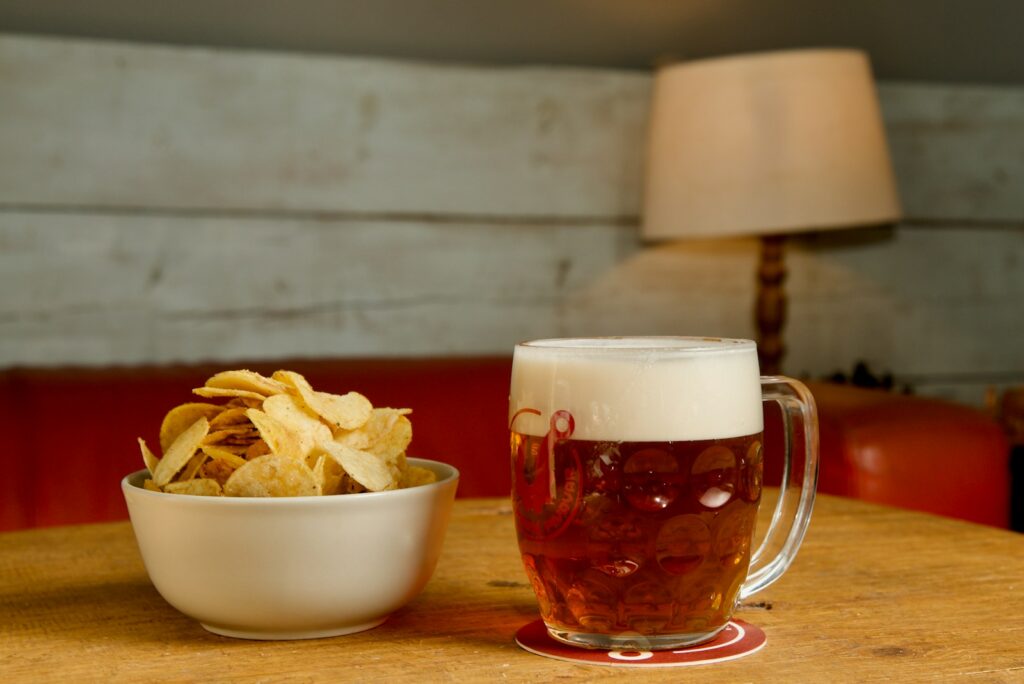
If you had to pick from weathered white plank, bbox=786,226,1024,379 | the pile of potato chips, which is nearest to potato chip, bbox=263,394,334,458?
the pile of potato chips

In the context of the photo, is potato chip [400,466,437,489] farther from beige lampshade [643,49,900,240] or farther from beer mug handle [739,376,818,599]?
beige lampshade [643,49,900,240]

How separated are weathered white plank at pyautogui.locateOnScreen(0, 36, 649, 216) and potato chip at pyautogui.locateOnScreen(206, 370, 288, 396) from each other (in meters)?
1.35

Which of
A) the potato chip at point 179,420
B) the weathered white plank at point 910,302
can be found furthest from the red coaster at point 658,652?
the weathered white plank at point 910,302

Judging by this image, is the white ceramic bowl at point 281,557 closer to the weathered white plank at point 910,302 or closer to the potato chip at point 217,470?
the potato chip at point 217,470

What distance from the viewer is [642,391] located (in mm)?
587

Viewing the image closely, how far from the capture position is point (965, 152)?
2.45m

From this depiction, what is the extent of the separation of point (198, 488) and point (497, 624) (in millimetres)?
180

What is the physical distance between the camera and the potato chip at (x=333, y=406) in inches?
25.7

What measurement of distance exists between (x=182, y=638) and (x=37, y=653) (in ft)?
0.24

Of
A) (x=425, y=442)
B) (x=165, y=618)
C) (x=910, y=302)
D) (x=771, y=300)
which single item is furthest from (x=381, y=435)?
(x=910, y=302)

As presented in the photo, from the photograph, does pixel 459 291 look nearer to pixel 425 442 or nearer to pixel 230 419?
pixel 425 442

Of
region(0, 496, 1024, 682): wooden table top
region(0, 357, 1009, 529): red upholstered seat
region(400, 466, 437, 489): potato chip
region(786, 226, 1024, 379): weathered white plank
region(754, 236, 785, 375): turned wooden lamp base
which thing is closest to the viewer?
region(0, 496, 1024, 682): wooden table top

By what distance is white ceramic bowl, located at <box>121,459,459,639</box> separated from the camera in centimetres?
61

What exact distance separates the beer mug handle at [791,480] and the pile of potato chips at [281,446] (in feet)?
0.68
